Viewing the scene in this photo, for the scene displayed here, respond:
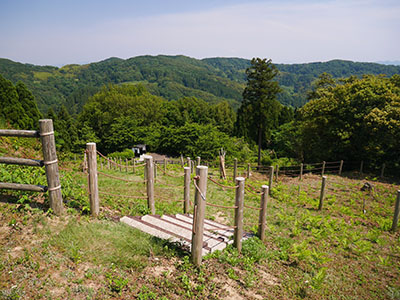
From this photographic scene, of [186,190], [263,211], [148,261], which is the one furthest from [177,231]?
[263,211]

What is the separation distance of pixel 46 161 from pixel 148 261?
256 centimetres

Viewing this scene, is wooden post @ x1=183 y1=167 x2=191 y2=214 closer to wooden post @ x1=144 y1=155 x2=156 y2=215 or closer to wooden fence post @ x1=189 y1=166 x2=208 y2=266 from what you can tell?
wooden post @ x1=144 y1=155 x2=156 y2=215

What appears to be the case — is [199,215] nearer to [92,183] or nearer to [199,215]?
[199,215]

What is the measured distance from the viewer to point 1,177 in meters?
5.36

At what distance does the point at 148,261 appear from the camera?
4188 mm

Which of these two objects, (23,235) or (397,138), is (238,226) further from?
(397,138)

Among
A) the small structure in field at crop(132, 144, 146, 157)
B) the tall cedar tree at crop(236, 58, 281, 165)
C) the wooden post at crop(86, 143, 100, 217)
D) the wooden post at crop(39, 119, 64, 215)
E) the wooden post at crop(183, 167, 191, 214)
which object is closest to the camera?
the wooden post at crop(39, 119, 64, 215)

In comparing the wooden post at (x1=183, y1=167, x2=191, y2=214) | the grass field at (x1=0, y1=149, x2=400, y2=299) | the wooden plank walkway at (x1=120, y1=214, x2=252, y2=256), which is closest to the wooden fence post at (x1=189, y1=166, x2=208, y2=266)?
the grass field at (x1=0, y1=149, x2=400, y2=299)

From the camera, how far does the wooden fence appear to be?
14.8 feet

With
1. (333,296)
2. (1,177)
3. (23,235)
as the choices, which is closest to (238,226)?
(333,296)

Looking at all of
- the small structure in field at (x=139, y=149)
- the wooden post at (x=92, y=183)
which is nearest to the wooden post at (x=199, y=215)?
the wooden post at (x=92, y=183)

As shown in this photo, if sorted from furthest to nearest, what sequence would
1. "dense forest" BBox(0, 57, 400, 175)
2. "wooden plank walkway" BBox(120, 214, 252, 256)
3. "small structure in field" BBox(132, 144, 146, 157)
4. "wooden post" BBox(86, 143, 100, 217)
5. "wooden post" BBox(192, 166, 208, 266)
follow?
1. "small structure in field" BBox(132, 144, 146, 157)
2. "dense forest" BBox(0, 57, 400, 175)
3. "wooden post" BBox(86, 143, 100, 217)
4. "wooden plank walkway" BBox(120, 214, 252, 256)
5. "wooden post" BBox(192, 166, 208, 266)

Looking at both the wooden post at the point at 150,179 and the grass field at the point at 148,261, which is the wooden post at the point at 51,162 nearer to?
the grass field at the point at 148,261

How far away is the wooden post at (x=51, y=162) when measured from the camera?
449cm
